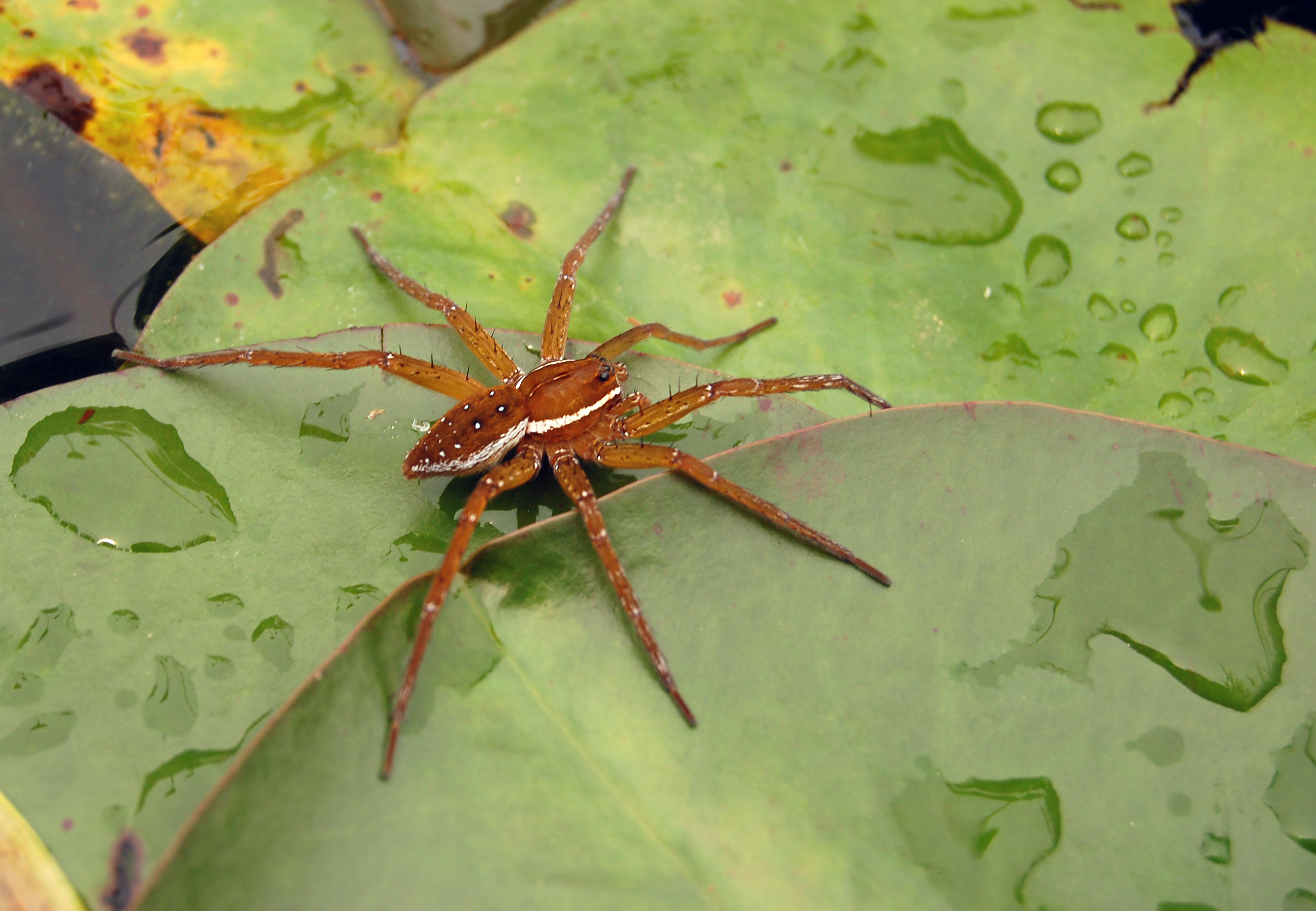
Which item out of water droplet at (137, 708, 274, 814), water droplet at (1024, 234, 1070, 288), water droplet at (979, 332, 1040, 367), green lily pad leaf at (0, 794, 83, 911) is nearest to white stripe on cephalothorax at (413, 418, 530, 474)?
water droplet at (137, 708, 274, 814)

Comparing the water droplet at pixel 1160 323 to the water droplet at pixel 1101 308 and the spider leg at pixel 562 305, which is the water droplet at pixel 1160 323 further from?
the spider leg at pixel 562 305

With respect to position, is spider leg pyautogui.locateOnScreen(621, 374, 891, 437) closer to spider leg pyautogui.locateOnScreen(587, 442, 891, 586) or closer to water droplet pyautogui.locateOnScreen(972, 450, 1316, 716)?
spider leg pyautogui.locateOnScreen(587, 442, 891, 586)

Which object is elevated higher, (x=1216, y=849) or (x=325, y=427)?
(x=325, y=427)

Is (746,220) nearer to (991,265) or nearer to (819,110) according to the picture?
(819,110)

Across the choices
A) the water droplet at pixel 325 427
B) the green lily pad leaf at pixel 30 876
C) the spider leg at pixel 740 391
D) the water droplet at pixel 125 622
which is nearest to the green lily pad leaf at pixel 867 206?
the spider leg at pixel 740 391

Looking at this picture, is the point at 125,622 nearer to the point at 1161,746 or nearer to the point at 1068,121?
the point at 1161,746

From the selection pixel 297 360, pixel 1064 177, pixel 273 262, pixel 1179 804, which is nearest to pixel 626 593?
pixel 297 360

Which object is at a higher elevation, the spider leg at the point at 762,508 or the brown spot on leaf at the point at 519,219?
the brown spot on leaf at the point at 519,219
